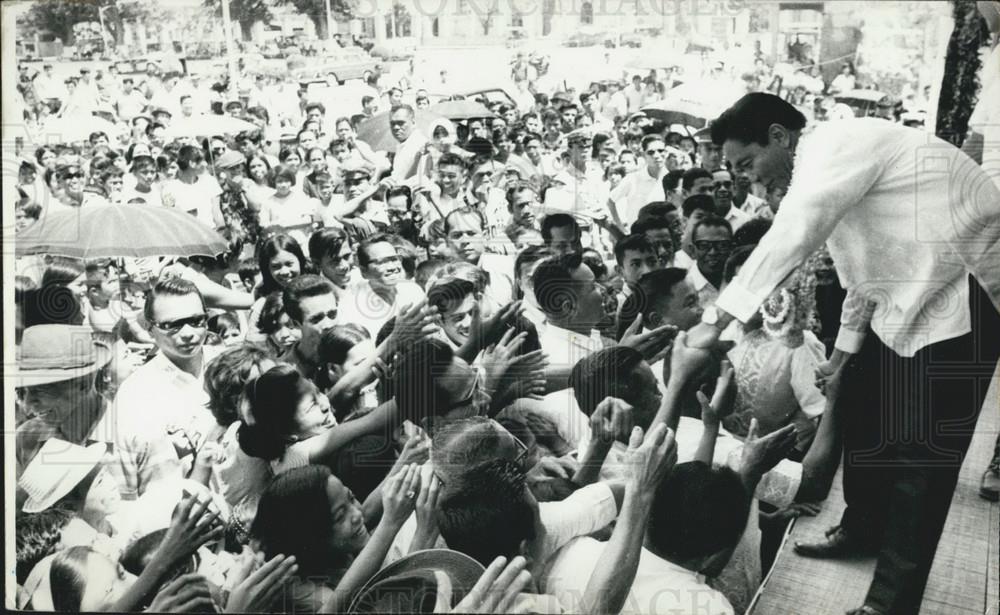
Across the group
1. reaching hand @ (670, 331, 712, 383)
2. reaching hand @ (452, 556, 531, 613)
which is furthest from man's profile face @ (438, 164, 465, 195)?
reaching hand @ (452, 556, 531, 613)

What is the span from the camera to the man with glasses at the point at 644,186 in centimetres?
312

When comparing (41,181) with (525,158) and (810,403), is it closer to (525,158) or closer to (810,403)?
(525,158)

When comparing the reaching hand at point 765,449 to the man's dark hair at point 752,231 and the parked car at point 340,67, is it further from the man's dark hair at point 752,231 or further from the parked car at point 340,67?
the parked car at point 340,67

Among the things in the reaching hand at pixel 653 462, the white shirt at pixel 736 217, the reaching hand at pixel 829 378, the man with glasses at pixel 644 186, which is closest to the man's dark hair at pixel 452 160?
the man with glasses at pixel 644 186

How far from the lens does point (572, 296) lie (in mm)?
3125

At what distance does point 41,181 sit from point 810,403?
3244 mm

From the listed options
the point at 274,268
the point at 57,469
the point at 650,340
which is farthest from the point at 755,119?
the point at 57,469

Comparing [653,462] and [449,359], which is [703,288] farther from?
[449,359]

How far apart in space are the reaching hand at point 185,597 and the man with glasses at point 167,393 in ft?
1.33

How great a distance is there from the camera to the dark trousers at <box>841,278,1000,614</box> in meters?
3.02

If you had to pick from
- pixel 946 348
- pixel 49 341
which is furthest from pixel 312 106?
pixel 946 348

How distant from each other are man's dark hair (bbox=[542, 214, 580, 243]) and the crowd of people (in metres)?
0.01

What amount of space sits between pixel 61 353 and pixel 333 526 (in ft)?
4.38

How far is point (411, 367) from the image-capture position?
10.4ft
